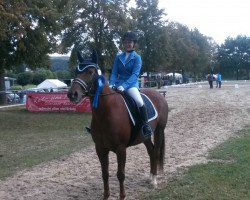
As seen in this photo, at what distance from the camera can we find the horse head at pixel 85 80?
225 inches

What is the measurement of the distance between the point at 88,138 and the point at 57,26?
37.4 feet

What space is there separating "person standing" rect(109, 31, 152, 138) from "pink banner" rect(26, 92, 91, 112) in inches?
608

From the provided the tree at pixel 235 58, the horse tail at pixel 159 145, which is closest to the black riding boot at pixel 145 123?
the horse tail at pixel 159 145

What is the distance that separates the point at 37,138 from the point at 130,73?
8.23m

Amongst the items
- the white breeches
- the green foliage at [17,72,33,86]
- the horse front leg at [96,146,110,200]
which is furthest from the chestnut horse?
the green foliage at [17,72,33,86]

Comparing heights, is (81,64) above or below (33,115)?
above

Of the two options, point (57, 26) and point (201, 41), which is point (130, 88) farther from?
point (201, 41)

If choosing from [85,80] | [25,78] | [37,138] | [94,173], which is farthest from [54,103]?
[25,78]

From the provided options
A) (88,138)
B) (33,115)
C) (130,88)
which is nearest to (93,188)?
(130,88)

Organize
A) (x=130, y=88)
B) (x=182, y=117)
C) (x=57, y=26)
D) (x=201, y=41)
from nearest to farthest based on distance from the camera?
(x=130, y=88) → (x=182, y=117) → (x=57, y=26) → (x=201, y=41)

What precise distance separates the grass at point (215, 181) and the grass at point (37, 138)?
12.5 ft

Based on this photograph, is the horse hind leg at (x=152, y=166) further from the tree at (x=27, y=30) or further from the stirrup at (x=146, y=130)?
the tree at (x=27, y=30)

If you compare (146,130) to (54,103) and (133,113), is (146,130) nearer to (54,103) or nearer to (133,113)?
(133,113)

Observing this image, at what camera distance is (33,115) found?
2181 centimetres
